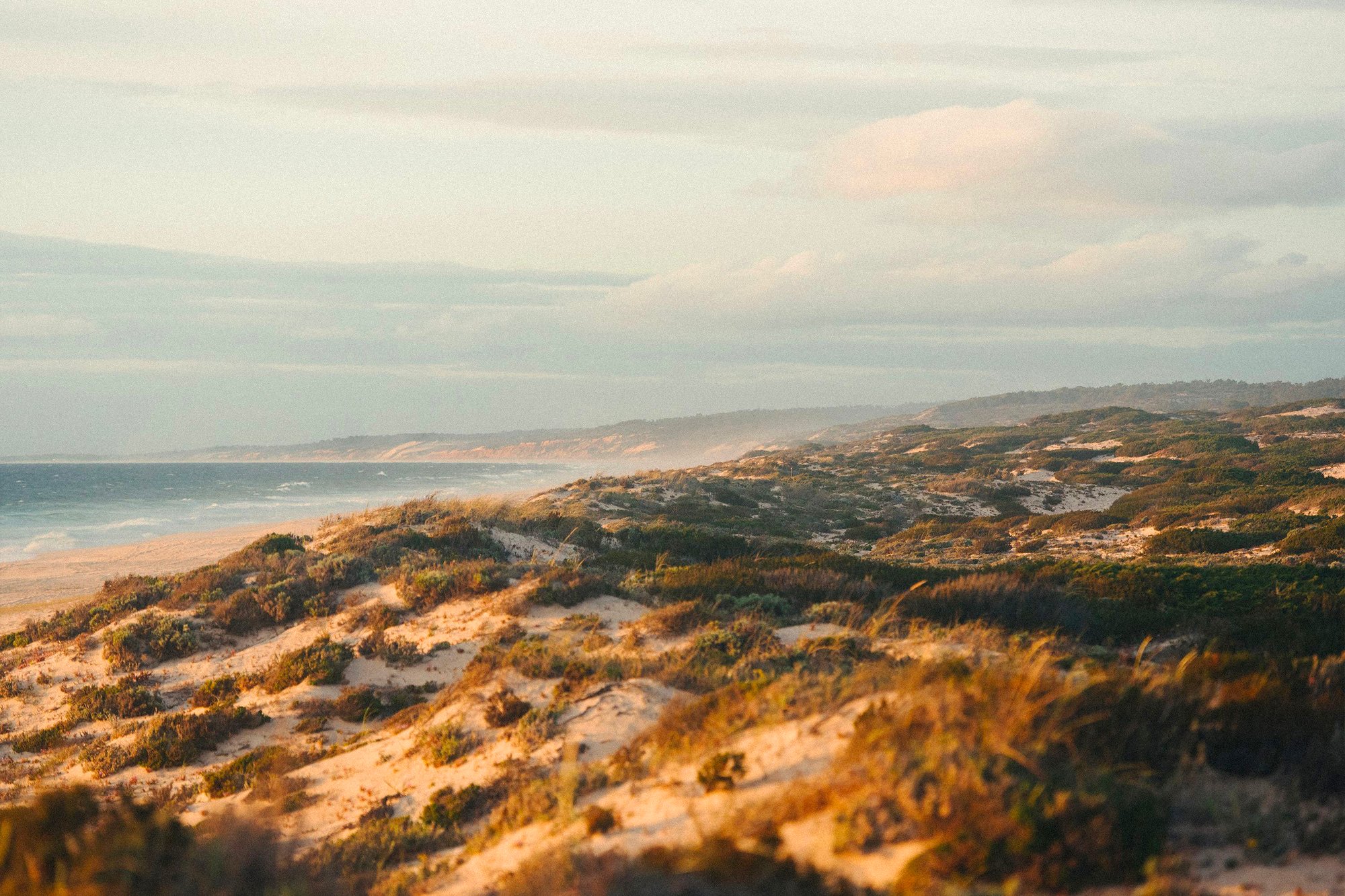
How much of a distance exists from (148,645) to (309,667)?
4.80 metres

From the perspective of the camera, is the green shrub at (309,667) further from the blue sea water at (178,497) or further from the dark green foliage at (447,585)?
the blue sea water at (178,497)

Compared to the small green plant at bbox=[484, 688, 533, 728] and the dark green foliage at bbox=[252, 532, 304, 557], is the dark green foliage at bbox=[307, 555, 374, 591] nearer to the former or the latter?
the dark green foliage at bbox=[252, 532, 304, 557]

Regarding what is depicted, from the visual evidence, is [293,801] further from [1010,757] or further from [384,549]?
[384,549]

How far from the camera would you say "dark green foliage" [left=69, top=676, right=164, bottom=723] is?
1266 centimetres

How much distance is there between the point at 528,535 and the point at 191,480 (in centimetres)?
10925

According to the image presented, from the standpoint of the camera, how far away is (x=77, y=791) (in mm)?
5453

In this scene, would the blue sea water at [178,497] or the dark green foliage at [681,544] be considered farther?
the blue sea water at [178,497]

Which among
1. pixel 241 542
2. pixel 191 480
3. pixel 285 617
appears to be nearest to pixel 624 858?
pixel 285 617

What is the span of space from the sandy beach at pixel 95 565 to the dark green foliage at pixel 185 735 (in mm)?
17413

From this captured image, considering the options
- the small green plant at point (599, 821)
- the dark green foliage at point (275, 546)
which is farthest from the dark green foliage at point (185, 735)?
the dark green foliage at point (275, 546)

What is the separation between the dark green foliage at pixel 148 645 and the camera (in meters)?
14.7

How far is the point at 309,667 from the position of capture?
1268 centimetres

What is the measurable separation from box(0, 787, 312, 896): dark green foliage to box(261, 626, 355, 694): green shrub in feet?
23.5

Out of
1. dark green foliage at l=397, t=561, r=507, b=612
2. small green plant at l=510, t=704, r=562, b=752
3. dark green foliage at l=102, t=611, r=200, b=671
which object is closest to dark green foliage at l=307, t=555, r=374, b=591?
dark green foliage at l=397, t=561, r=507, b=612
